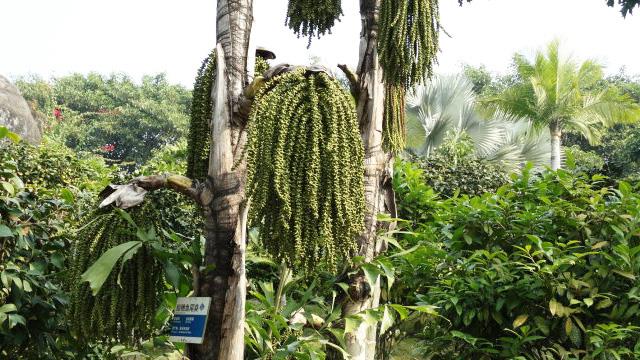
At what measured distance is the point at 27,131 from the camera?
13.8 metres

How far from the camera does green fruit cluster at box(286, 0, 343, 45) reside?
11.9ft

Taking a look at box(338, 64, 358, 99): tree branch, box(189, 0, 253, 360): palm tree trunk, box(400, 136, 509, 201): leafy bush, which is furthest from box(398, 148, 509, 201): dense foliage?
box(189, 0, 253, 360): palm tree trunk

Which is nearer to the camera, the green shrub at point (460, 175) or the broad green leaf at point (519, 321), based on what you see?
the broad green leaf at point (519, 321)

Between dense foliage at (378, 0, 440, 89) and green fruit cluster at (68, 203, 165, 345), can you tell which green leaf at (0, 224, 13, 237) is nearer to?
green fruit cluster at (68, 203, 165, 345)

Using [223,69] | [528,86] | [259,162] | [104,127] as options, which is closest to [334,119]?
[259,162]

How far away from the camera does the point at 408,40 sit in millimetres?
3229

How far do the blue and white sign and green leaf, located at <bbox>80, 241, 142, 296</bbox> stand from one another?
0.31m

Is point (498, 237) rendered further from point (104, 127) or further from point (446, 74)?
point (104, 127)

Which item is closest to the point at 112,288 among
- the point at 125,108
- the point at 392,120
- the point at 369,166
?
the point at 369,166

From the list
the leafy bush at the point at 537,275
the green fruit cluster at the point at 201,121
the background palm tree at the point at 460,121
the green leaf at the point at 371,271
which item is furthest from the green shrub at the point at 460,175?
the background palm tree at the point at 460,121

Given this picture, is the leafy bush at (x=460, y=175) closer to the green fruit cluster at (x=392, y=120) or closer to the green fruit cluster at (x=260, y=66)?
the green fruit cluster at (x=392, y=120)

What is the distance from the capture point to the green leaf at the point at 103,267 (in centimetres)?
249

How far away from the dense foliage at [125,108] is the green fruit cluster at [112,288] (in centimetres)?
3194

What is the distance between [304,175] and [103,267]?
817mm
